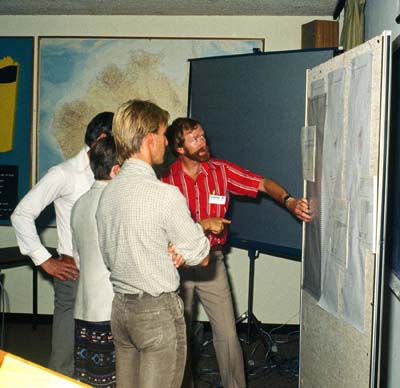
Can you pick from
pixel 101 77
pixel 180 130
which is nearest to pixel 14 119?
pixel 101 77

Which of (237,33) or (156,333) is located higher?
(237,33)

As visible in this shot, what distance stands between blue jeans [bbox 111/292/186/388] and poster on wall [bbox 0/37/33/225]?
300cm

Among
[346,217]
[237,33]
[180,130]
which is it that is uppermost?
[237,33]

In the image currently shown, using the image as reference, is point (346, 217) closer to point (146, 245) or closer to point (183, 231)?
point (183, 231)

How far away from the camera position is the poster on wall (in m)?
4.86

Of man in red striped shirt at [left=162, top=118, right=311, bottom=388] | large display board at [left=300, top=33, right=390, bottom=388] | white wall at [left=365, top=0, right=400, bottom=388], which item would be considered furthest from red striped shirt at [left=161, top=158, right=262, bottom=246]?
white wall at [left=365, top=0, right=400, bottom=388]

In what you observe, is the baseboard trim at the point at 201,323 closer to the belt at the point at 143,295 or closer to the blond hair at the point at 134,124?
the belt at the point at 143,295

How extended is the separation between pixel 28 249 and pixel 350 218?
153cm

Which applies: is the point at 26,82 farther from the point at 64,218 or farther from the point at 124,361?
the point at 124,361

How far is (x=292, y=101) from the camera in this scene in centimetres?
365

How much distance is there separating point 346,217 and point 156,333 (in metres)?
0.81

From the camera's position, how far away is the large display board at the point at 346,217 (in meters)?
2.01

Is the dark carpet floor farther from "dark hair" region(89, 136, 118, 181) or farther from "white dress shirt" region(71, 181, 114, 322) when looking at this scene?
"dark hair" region(89, 136, 118, 181)

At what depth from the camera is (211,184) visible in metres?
3.41
